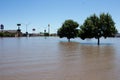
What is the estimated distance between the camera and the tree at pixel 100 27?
178 feet

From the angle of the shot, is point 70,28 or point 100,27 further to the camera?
point 70,28

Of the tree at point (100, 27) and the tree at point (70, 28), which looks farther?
the tree at point (70, 28)

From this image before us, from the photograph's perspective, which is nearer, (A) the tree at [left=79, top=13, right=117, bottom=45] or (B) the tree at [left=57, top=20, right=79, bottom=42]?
(A) the tree at [left=79, top=13, right=117, bottom=45]

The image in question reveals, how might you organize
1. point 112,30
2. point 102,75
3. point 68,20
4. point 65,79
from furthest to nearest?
point 68,20 → point 112,30 → point 102,75 → point 65,79

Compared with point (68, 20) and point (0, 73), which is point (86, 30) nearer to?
point (68, 20)

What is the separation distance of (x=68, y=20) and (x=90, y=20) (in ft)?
75.3

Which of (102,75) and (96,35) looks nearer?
(102,75)

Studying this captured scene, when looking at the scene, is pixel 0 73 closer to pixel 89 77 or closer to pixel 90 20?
pixel 89 77

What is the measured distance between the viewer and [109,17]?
2172 inches

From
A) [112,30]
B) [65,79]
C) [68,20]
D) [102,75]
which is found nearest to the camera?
[65,79]

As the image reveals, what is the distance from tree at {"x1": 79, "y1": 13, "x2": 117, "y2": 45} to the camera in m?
54.2

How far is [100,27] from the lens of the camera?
5472 centimetres

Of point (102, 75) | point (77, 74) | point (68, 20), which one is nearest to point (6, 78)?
point (77, 74)

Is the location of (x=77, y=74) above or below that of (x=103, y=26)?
below
